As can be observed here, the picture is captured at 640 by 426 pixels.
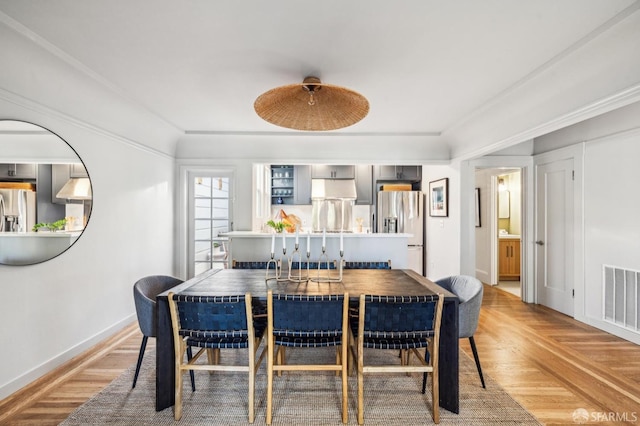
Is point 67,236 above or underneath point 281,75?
underneath

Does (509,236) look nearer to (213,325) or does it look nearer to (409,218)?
(409,218)

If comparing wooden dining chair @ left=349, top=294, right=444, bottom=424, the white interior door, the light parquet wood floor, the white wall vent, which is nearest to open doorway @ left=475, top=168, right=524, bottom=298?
the white interior door

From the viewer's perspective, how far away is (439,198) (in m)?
5.11

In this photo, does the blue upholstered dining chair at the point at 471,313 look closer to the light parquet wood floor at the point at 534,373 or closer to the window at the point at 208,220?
the light parquet wood floor at the point at 534,373

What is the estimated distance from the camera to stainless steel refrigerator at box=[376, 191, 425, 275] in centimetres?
592

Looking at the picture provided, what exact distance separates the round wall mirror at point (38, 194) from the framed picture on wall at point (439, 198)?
14.5 ft

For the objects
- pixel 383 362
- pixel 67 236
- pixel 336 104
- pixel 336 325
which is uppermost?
pixel 336 104

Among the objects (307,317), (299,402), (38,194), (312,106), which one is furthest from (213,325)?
(38,194)

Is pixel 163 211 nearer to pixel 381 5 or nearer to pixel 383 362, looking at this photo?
pixel 383 362

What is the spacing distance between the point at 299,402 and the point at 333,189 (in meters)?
4.41

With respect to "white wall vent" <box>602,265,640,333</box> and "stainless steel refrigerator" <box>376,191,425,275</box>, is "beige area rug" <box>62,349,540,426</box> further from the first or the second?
"stainless steel refrigerator" <box>376,191,425,275</box>

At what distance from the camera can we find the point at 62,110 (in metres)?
2.53

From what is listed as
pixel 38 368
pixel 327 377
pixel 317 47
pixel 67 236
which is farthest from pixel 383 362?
pixel 67 236

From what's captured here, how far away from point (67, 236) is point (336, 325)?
7.70 feet
